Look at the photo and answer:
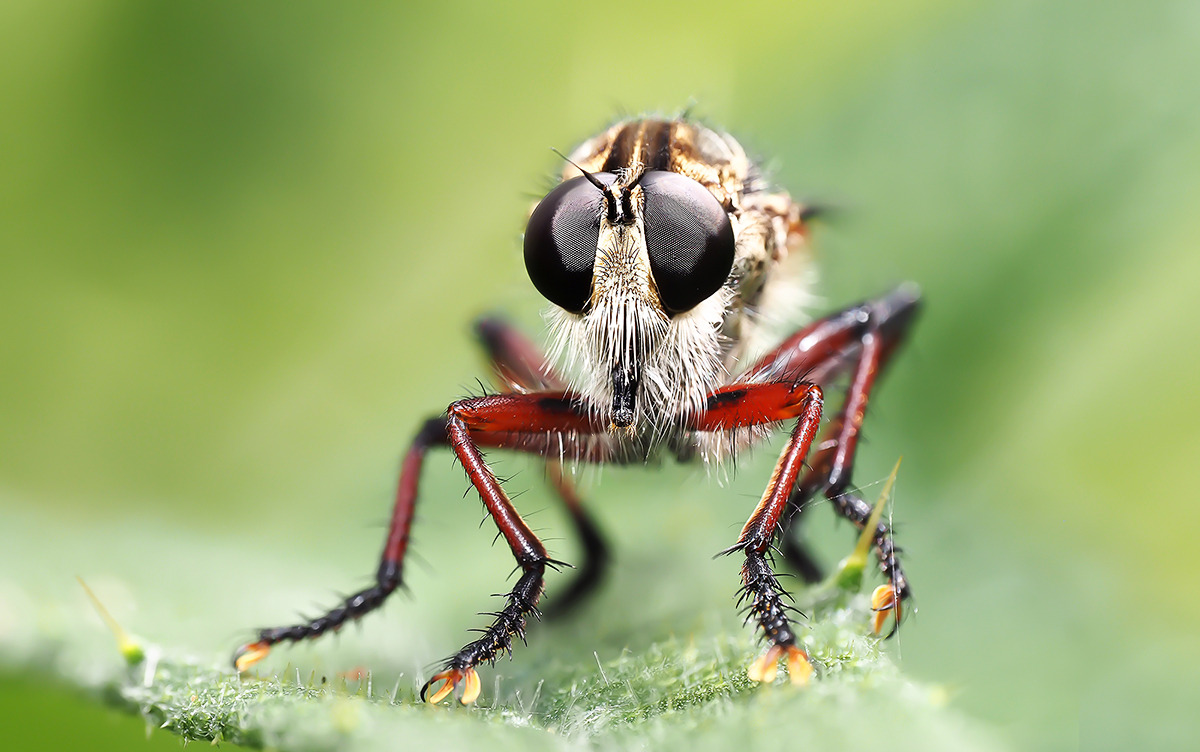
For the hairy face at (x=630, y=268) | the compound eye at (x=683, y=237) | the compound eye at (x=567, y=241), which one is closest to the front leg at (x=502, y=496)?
the hairy face at (x=630, y=268)

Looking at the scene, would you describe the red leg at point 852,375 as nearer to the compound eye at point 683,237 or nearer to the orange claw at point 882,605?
the orange claw at point 882,605

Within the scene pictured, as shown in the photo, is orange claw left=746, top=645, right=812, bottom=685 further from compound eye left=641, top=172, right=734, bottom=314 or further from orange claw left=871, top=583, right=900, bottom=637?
compound eye left=641, top=172, right=734, bottom=314

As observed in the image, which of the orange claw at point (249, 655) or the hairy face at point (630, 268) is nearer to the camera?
the hairy face at point (630, 268)

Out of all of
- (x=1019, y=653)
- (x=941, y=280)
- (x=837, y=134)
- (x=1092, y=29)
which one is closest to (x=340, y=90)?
(x=837, y=134)

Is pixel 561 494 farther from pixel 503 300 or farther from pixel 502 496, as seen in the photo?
pixel 503 300

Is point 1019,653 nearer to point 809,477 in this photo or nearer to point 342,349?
point 809,477

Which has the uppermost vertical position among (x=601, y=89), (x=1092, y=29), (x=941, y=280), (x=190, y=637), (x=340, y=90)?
(x=601, y=89)
